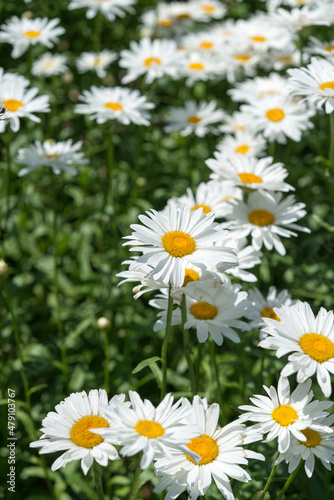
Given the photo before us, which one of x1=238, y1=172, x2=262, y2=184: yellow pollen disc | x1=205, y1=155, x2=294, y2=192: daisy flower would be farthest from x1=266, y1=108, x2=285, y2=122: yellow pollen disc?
x1=238, y1=172, x2=262, y2=184: yellow pollen disc

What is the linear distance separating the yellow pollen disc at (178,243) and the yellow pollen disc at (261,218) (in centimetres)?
72

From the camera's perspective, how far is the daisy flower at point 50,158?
133 inches

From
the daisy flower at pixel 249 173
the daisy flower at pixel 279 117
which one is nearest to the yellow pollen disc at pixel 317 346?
the daisy flower at pixel 249 173

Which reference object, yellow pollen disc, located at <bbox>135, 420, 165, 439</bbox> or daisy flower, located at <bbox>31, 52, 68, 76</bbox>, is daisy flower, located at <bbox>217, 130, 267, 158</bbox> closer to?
daisy flower, located at <bbox>31, 52, 68, 76</bbox>

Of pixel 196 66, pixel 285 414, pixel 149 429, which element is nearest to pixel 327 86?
pixel 285 414

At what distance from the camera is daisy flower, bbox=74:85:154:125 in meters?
3.60

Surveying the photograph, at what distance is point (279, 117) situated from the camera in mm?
3711

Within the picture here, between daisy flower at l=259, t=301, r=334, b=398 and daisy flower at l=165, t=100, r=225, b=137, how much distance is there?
233 centimetres

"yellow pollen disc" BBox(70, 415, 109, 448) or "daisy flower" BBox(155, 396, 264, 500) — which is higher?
"yellow pollen disc" BBox(70, 415, 109, 448)

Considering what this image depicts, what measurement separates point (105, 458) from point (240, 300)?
37.7 inches

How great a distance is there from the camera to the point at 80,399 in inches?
80.5

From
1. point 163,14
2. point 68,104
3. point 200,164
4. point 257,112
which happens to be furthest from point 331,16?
point 68,104

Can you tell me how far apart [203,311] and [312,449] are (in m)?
0.71

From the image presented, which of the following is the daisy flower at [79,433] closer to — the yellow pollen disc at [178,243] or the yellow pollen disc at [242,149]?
the yellow pollen disc at [178,243]
